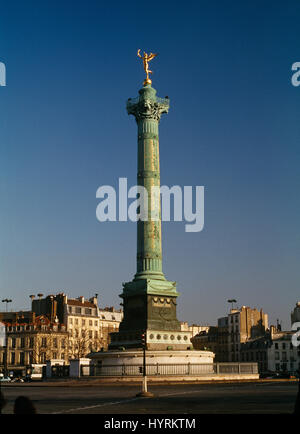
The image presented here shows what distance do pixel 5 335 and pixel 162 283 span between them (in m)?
50.4

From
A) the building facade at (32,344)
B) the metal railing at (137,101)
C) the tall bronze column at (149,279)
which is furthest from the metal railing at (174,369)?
the building facade at (32,344)

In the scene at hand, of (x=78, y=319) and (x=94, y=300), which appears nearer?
(x=78, y=319)

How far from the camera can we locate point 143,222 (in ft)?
192

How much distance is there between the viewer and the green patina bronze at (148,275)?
2202 inches

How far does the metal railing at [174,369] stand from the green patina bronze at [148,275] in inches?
142

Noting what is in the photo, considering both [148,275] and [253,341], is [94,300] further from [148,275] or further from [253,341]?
[148,275]

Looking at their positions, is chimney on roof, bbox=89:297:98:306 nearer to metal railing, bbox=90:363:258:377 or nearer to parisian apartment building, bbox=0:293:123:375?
parisian apartment building, bbox=0:293:123:375

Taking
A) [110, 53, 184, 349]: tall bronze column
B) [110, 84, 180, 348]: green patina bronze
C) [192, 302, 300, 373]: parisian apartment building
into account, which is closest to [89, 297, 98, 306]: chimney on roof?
[192, 302, 300, 373]: parisian apartment building

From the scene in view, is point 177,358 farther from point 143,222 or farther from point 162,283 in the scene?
point 143,222

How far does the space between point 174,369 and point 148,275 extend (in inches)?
415

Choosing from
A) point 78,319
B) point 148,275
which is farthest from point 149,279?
point 78,319

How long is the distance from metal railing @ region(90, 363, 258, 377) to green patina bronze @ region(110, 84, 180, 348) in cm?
361

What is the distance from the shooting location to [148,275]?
57.4m
